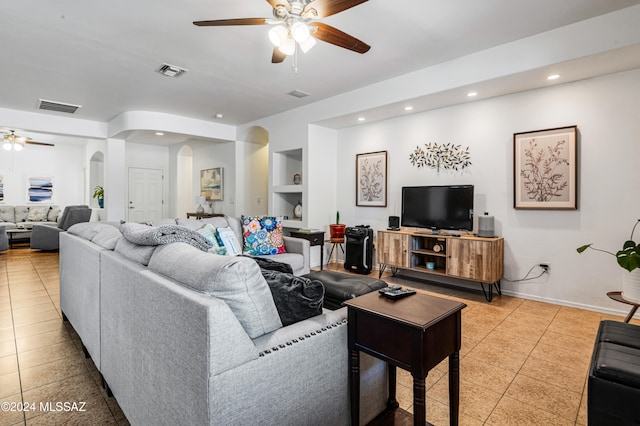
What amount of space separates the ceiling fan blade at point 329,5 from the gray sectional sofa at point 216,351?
1.72m

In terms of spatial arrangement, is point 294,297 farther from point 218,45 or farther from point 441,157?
point 441,157

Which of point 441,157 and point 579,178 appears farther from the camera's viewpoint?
point 441,157

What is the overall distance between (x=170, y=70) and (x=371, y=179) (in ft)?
10.5

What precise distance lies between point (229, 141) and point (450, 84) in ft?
15.7

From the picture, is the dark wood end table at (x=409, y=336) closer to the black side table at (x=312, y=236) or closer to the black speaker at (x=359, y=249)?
the black side table at (x=312, y=236)

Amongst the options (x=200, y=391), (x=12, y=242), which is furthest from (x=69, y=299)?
(x=12, y=242)

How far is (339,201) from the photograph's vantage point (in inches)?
234

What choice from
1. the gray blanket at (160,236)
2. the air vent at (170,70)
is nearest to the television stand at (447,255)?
the gray blanket at (160,236)

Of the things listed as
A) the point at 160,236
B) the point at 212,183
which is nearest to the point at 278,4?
the point at 160,236

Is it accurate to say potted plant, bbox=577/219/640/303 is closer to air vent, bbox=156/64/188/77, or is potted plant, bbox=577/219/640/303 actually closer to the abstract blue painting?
air vent, bbox=156/64/188/77

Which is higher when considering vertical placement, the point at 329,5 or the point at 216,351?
the point at 329,5

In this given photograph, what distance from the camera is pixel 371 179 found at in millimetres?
5367

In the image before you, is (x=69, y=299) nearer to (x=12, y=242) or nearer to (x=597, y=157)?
(x=597, y=157)

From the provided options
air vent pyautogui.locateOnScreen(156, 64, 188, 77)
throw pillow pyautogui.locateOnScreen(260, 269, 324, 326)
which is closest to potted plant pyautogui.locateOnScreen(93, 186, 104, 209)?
air vent pyautogui.locateOnScreen(156, 64, 188, 77)
